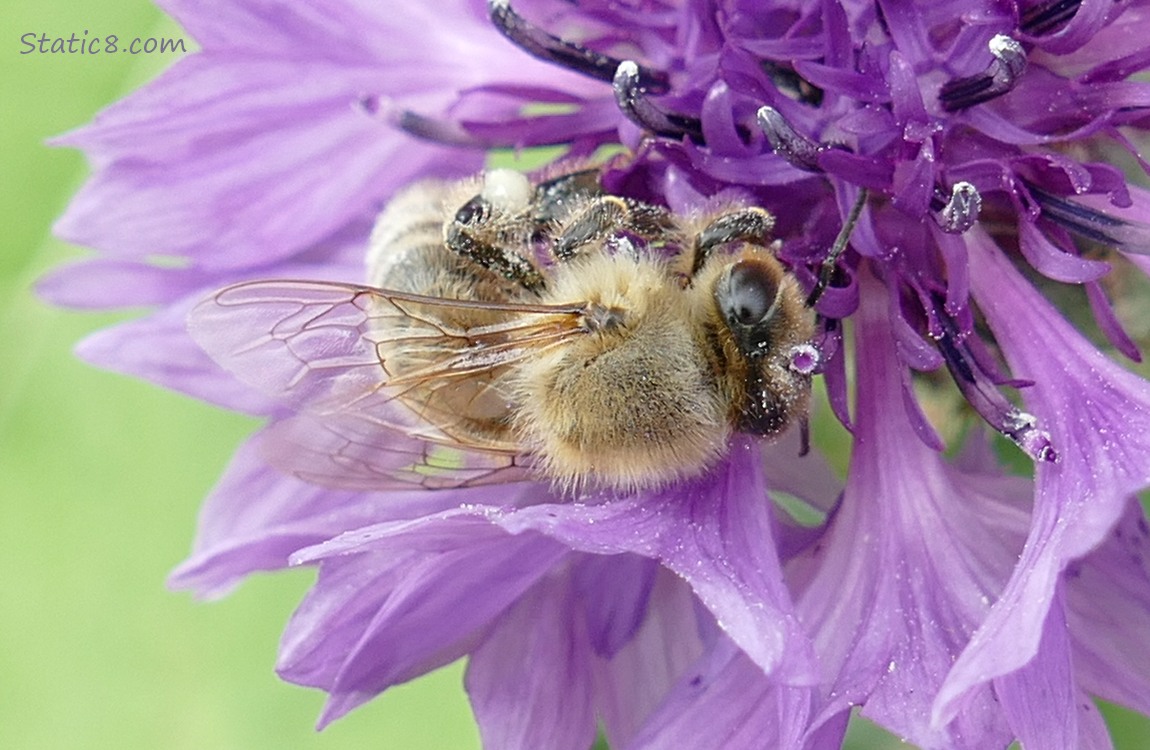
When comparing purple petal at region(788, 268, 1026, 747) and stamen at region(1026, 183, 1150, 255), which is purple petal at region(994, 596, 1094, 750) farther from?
stamen at region(1026, 183, 1150, 255)

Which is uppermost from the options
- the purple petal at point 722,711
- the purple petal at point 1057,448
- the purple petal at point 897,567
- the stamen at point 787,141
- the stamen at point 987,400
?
the stamen at point 787,141

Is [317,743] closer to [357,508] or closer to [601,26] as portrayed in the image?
[357,508]

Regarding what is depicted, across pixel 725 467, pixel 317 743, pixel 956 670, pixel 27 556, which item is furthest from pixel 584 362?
pixel 27 556

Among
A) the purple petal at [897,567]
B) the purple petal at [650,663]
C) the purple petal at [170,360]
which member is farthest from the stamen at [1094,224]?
the purple petal at [170,360]

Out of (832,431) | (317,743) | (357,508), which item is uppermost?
(357,508)

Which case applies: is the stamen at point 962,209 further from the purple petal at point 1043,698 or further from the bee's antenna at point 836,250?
the purple petal at point 1043,698

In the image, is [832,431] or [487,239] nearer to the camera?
[487,239]

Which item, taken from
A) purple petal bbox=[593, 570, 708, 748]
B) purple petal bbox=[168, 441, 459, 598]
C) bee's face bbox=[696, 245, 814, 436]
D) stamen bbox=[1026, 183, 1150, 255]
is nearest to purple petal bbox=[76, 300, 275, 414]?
purple petal bbox=[168, 441, 459, 598]

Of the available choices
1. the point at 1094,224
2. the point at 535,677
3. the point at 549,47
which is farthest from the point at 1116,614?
the point at 549,47
